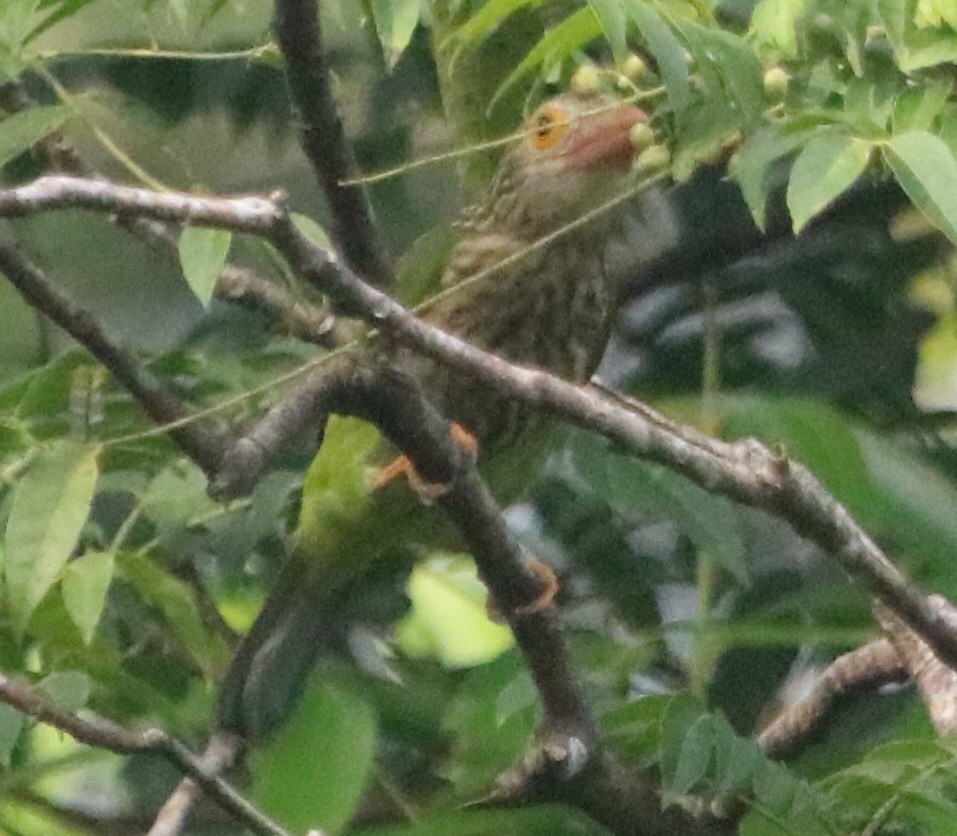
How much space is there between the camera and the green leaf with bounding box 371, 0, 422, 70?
1.18 metres

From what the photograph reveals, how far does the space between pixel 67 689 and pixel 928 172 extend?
804 mm

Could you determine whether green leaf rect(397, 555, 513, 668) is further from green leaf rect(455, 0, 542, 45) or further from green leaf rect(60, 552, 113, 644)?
green leaf rect(455, 0, 542, 45)

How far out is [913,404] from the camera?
2.15 metres

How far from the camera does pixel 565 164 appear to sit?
1.93 m

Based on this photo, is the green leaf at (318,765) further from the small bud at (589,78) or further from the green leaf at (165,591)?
the small bud at (589,78)

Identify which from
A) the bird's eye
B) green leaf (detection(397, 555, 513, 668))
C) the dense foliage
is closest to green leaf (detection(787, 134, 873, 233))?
the dense foliage

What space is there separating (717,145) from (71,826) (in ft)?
4.30

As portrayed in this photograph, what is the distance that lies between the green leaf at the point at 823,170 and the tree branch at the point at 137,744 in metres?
0.60

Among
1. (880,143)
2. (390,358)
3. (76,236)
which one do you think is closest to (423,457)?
(390,358)

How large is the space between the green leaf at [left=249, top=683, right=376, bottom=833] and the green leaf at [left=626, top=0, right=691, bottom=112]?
65 cm

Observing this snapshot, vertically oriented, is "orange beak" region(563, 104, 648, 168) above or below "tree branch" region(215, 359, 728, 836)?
above

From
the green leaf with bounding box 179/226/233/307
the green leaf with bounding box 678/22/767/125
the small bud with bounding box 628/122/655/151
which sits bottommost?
the small bud with bounding box 628/122/655/151

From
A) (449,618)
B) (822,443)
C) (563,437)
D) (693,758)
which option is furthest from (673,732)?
(449,618)

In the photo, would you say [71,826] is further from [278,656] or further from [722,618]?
[722,618]
